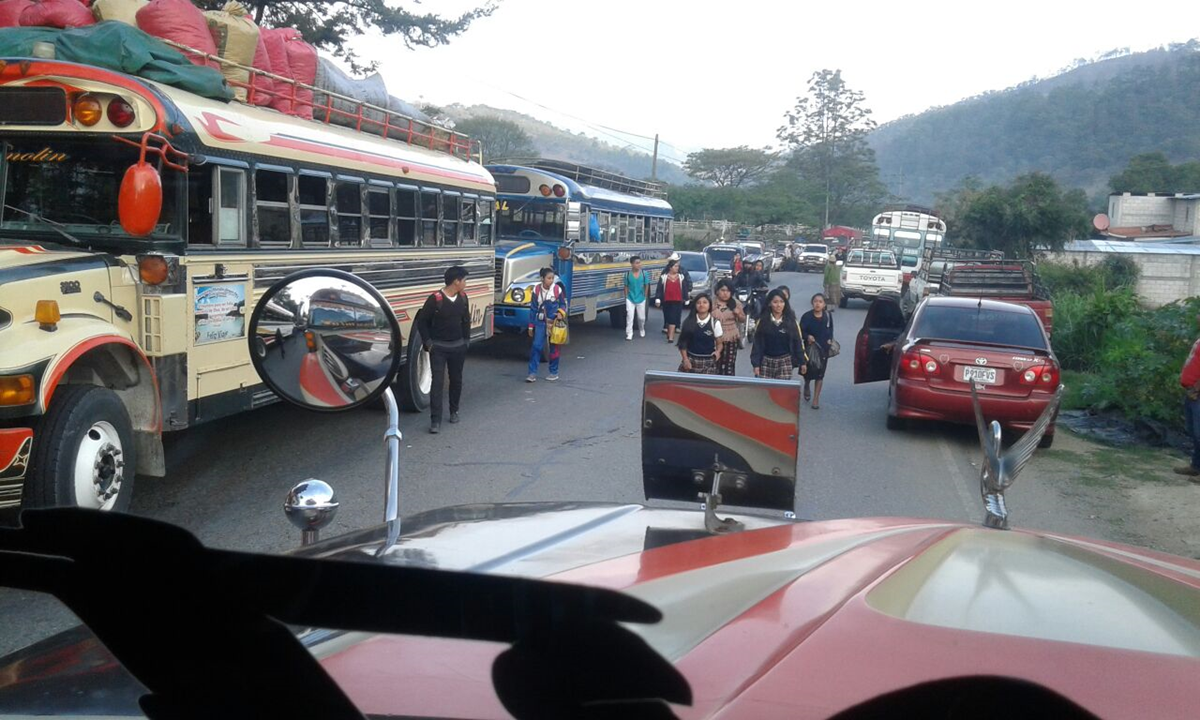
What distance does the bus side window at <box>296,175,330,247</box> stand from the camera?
8672mm

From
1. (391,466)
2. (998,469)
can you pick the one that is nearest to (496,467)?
(391,466)

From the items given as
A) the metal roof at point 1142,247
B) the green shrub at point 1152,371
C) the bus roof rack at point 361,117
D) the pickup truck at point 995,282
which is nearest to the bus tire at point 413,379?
the bus roof rack at point 361,117

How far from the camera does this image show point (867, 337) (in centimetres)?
1208

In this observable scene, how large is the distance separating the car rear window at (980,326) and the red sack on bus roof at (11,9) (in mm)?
8832

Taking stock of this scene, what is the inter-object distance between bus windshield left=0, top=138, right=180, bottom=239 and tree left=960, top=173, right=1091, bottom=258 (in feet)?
99.0

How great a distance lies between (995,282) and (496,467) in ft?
44.2

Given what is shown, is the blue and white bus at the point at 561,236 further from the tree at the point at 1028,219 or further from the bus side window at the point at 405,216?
the tree at the point at 1028,219

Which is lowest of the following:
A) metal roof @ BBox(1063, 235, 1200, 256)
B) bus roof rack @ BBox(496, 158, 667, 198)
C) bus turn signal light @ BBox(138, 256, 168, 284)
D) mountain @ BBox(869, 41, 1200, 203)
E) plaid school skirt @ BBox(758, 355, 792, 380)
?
plaid school skirt @ BBox(758, 355, 792, 380)

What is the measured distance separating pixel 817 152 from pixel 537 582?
91473 mm

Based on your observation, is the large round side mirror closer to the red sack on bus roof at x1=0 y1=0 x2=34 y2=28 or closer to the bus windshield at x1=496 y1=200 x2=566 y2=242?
the red sack on bus roof at x1=0 y1=0 x2=34 y2=28

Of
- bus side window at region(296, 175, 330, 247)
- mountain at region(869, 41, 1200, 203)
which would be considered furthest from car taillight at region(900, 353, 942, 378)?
mountain at region(869, 41, 1200, 203)

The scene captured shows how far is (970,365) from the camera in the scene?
10.3 meters

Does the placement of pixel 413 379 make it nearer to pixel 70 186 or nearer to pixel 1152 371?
pixel 70 186

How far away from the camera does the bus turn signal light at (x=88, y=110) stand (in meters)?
6.72
